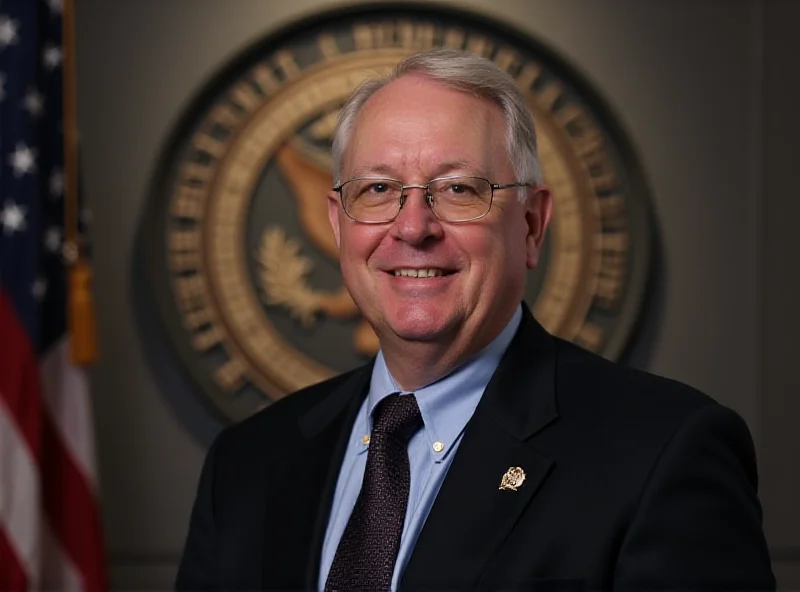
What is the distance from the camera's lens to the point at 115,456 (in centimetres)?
275

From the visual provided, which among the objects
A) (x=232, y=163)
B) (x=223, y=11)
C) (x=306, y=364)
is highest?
(x=223, y=11)

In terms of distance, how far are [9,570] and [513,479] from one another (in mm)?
1576

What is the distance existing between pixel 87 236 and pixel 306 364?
2.14ft

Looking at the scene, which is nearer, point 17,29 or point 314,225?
point 17,29

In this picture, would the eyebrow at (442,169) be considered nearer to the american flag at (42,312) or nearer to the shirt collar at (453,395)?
the shirt collar at (453,395)

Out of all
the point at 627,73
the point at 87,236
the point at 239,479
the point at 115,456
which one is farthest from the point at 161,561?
the point at 627,73

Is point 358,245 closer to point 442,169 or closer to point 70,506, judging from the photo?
point 442,169

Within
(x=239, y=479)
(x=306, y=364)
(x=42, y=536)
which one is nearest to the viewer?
(x=239, y=479)

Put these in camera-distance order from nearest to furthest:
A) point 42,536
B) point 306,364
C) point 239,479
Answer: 1. point 239,479
2. point 42,536
3. point 306,364

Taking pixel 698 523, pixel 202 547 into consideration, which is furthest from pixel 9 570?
pixel 698 523

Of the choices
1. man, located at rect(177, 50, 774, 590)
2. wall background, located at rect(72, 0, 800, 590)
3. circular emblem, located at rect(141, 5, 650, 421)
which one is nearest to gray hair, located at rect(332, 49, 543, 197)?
man, located at rect(177, 50, 774, 590)

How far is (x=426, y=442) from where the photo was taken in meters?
1.41

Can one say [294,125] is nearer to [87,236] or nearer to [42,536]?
[87,236]

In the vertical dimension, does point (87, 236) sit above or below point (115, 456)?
above
